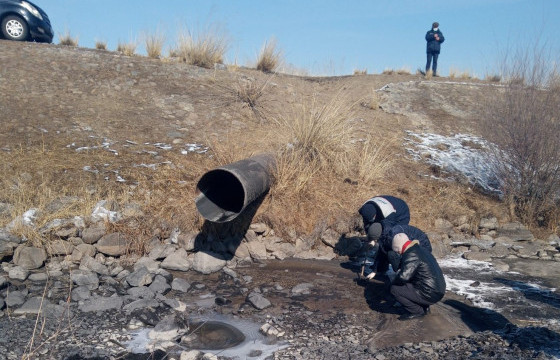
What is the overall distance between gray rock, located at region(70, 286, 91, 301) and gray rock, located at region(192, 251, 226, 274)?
139 cm

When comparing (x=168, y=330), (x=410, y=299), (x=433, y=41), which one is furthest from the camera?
(x=433, y=41)

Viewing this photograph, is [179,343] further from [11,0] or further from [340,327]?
[11,0]

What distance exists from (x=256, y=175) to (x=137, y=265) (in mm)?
1838

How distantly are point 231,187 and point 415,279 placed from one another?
295cm

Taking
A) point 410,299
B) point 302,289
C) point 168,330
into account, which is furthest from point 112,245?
point 410,299

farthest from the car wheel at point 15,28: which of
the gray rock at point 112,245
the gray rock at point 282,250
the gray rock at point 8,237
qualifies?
the gray rock at point 282,250

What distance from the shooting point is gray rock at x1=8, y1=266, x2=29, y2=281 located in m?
5.71

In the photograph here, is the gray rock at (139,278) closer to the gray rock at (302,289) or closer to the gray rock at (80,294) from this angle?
the gray rock at (80,294)

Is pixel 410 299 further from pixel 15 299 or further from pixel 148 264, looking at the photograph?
pixel 15 299

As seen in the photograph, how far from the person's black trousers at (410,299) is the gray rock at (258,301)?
1335 mm

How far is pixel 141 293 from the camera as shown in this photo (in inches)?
215

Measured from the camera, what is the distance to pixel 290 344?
455cm

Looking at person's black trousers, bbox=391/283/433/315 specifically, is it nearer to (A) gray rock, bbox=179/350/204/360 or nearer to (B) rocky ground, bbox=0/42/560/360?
(B) rocky ground, bbox=0/42/560/360

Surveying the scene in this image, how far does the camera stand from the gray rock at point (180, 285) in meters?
5.76
